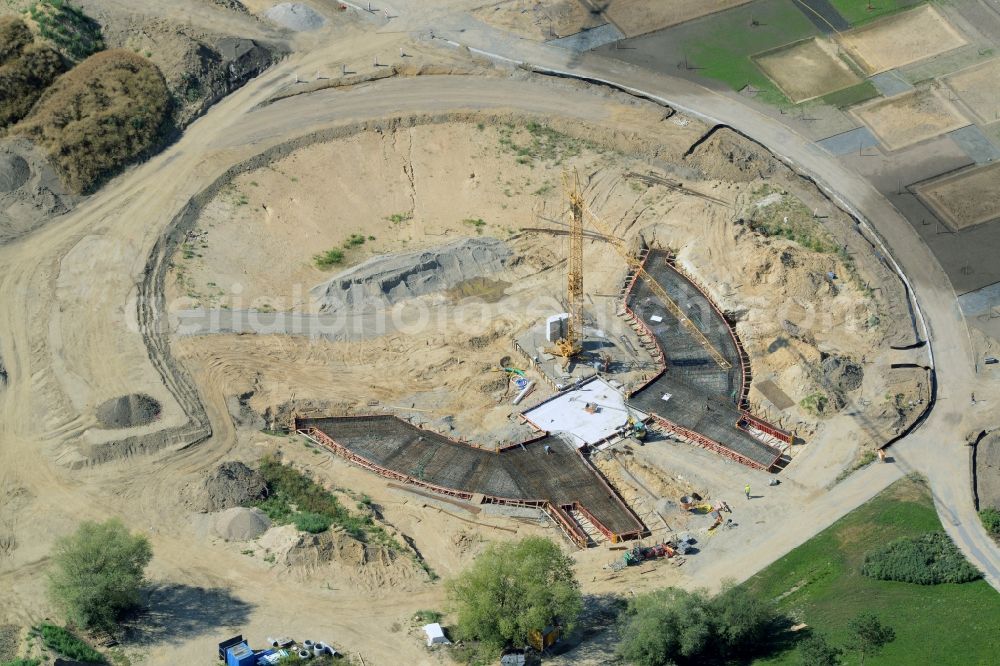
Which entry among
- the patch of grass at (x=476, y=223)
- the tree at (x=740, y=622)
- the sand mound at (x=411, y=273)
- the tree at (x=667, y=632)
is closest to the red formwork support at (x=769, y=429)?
the tree at (x=740, y=622)

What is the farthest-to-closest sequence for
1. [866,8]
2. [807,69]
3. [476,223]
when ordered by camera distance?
[866,8]
[807,69]
[476,223]

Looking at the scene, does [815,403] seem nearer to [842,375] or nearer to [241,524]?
[842,375]

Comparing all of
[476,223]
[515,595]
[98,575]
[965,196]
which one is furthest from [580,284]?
[98,575]

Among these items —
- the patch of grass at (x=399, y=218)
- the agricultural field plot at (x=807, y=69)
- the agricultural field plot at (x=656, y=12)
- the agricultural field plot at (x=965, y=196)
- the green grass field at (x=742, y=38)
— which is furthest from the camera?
the agricultural field plot at (x=656, y=12)

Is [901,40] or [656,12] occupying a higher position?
[656,12]

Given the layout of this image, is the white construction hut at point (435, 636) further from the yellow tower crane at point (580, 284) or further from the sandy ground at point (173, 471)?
the yellow tower crane at point (580, 284)

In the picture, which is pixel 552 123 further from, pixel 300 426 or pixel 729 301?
pixel 300 426
